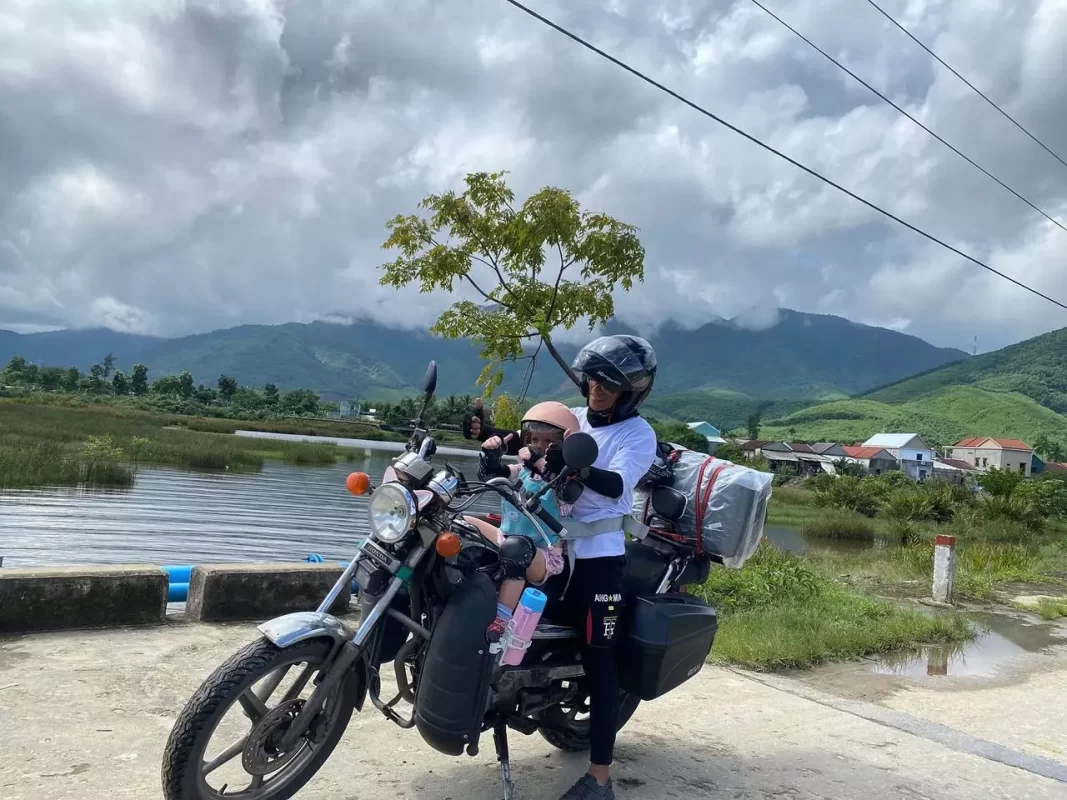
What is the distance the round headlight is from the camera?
276 centimetres

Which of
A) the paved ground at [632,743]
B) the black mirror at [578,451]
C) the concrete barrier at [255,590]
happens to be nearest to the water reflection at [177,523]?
the concrete barrier at [255,590]

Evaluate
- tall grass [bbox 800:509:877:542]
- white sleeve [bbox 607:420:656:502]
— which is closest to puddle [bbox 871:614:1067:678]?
white sleeve [bbox 607:420:656:502]

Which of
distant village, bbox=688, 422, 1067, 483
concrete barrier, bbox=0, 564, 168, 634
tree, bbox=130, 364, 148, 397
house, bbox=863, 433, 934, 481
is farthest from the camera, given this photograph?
house, bbox=863, 433, 934, 481

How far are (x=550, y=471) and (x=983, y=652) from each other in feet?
19.1

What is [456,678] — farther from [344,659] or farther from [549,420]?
[549,420]

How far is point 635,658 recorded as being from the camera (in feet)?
11.2

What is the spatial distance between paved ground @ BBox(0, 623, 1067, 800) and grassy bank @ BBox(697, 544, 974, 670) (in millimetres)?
651

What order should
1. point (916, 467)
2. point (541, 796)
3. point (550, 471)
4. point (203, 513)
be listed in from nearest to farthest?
point (550, 471) → point (541, 796) → point (203, 513) → point (916, 467)

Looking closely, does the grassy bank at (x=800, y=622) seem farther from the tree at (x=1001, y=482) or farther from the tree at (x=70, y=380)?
the tree at (x=70, y=380)

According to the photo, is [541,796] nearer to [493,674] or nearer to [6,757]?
[493,674]

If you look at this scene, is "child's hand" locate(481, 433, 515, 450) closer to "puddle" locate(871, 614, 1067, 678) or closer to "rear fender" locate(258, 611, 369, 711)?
"rear fender" locate(258, 611, 369, 711)

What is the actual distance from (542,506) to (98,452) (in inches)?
897

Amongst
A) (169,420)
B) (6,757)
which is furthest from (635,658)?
(169,420)

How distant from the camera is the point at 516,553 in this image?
2938mm
